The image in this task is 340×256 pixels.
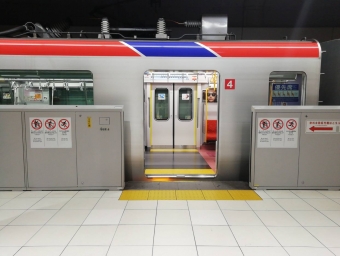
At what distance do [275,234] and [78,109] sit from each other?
294 cm

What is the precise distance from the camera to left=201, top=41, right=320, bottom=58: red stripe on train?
382 cm

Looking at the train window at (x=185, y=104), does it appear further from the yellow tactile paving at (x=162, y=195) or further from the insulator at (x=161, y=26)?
the yellow tactile paving at (x=162, y=195)

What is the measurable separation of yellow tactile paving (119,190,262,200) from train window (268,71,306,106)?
1.66 metres

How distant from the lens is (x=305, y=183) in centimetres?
361

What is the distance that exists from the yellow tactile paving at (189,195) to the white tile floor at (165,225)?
15 centimetres

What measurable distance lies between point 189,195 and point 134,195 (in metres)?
0.78

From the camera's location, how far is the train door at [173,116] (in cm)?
656

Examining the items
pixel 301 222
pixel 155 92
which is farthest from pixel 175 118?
pixel 301 222

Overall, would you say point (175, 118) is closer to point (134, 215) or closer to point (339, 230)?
point (134, 215)

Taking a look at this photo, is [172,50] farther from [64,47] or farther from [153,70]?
[64,47]

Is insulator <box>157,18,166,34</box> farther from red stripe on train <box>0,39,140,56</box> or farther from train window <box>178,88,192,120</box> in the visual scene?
train window <box>178,88,192,120</box>

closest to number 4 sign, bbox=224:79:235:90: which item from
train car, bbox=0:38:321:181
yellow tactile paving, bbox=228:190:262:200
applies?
train car, bbox=0:38:321:181

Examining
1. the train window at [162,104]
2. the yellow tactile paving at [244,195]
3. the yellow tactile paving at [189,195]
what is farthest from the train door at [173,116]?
the yellow tactile paving at [244,195]

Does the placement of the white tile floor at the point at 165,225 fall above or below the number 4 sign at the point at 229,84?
below
